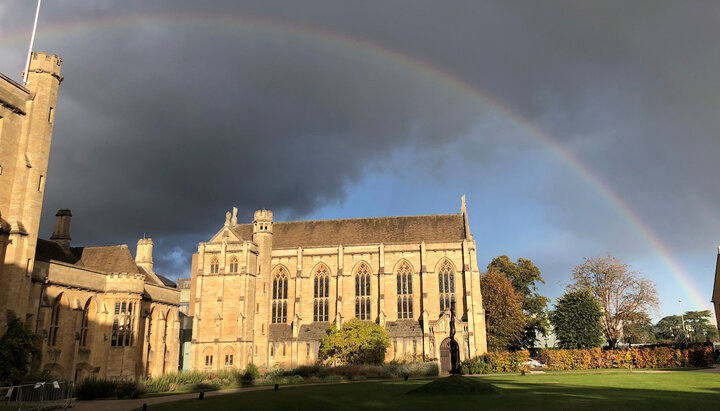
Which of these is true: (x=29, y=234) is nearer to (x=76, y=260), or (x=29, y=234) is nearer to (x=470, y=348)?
(x=76, y=260)

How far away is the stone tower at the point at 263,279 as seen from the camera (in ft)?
182

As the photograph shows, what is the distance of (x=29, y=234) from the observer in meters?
34.1

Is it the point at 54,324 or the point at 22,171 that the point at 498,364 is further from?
the point at 22,171

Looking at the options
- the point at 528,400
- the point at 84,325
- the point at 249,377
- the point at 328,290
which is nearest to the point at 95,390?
the point at 249,377

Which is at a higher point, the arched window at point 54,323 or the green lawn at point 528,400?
the arched window at point 54,323

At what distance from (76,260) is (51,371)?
35.8ft

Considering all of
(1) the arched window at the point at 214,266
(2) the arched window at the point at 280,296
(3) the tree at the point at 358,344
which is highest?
(1) the arched window at the point at 214,266

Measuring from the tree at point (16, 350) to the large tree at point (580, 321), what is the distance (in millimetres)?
47719

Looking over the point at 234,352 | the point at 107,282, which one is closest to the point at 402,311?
the point at 234,352

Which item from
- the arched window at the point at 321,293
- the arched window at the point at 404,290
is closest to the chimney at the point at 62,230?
the arched window at the point at 321,293

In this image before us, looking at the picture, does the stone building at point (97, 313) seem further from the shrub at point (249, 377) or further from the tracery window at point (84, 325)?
the shrub at point (249, 377)

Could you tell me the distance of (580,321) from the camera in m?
54.2

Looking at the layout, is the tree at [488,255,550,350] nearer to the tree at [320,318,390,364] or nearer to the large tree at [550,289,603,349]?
the large tree at [550,289,603,349]

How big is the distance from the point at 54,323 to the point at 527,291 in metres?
52.6
